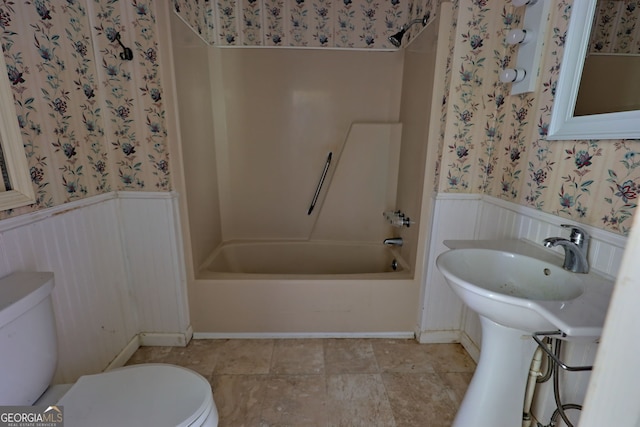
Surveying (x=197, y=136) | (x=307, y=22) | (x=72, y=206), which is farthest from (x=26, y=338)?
(x=307, y=22)

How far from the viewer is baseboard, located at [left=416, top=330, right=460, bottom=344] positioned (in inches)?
76.9

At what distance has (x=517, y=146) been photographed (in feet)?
4.89

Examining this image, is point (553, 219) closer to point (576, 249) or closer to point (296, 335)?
point (576, 249)

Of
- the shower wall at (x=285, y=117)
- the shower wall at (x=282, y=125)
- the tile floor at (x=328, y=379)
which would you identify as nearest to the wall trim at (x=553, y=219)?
the shower wall at (x=282, y=125)

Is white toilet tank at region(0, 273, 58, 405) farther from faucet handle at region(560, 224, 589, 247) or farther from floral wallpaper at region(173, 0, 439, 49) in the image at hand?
floral wallpaper at region(173, 0, 439, 49)

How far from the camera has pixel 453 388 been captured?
63.3 inches

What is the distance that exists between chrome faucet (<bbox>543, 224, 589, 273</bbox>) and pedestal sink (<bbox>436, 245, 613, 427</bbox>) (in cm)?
3

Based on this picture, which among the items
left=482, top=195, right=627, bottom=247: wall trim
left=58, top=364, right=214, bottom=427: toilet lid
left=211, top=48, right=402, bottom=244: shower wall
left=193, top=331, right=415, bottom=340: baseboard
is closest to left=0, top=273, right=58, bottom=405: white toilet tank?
left=58, top=364, right=214, bottom=427: toilet lid

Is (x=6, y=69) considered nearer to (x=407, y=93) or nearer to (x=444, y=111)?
(x=444, y=111)

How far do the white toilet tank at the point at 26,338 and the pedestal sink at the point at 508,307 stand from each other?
136 centimetres

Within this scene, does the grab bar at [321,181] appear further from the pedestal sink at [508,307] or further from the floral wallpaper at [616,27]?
the floral wallpaper at [616,27]

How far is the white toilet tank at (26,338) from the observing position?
868 mm

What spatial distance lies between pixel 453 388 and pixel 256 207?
1.95 metres

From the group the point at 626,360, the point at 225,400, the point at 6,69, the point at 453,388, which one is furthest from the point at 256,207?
the point at 626,360
